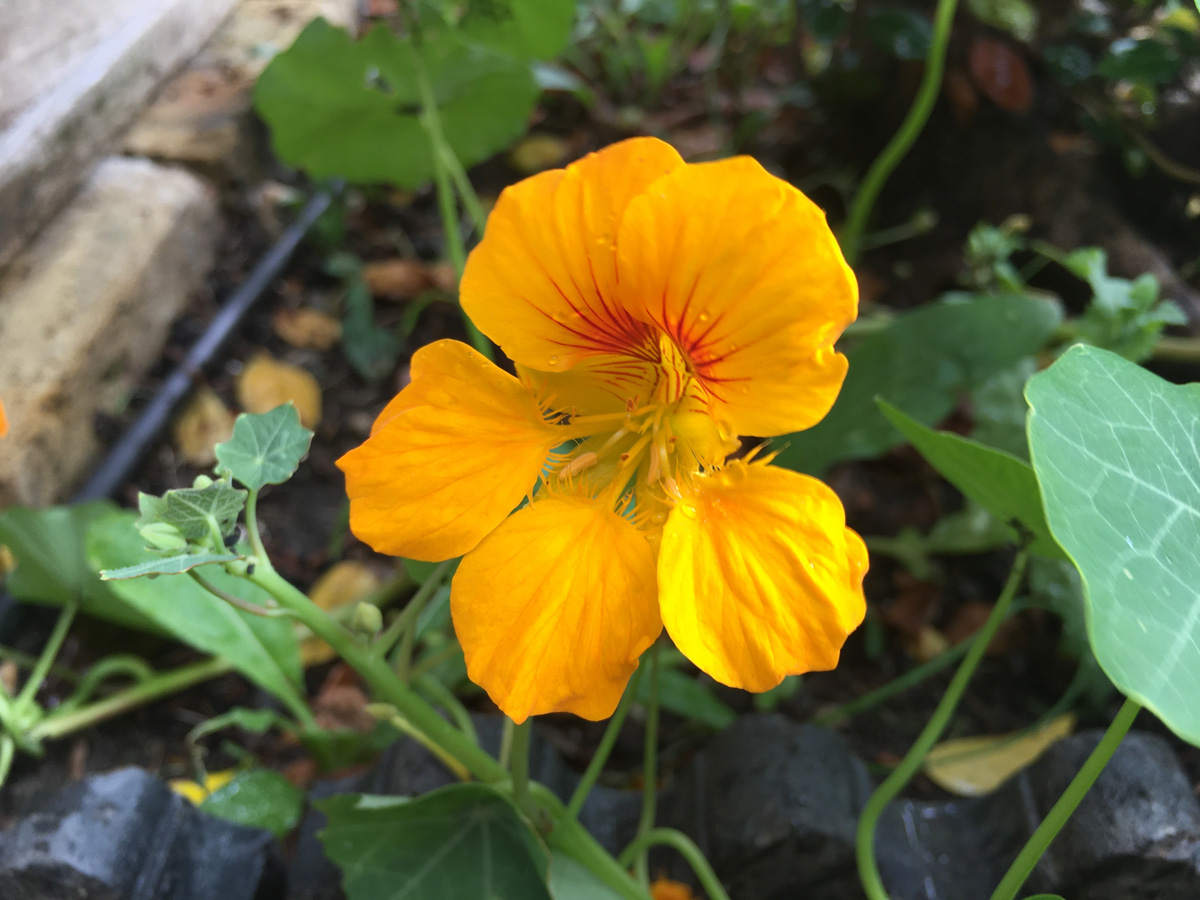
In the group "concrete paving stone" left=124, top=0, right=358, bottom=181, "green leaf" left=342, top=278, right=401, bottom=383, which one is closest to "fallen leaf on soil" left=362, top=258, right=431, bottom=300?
"green leaf" left=342, top=278, right=401, bottom=383

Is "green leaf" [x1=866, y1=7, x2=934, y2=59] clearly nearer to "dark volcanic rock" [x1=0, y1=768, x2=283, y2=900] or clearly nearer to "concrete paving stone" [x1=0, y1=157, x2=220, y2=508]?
"concrete paving stone" [x1=0, y1=157, x2=220, y2=508]

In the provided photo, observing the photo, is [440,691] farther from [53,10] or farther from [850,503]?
[53,10]

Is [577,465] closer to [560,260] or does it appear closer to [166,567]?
[560,260]

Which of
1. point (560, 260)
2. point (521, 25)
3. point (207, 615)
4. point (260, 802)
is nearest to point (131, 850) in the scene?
point (260, 802)

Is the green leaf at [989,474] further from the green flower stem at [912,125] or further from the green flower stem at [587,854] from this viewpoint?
the green flower stem at [912,125]

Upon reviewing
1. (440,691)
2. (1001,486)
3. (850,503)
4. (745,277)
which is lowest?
(850,503)

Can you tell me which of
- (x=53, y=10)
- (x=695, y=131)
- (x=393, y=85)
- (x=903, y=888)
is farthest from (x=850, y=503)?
(x=53, y=10)
